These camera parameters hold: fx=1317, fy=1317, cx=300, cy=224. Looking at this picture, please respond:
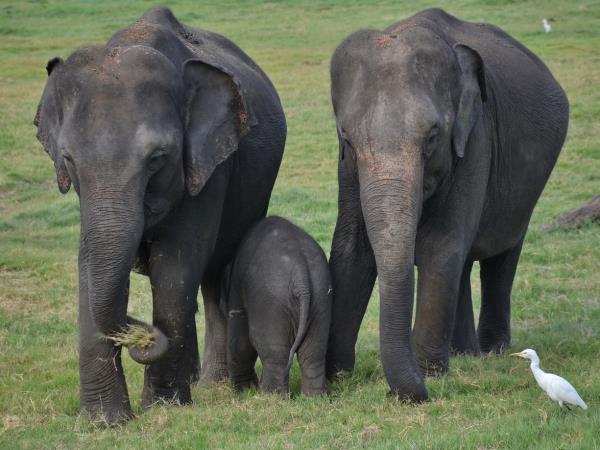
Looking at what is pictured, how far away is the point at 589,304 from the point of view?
11.6 meters

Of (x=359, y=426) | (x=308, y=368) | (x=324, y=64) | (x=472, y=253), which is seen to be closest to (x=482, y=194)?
(x=472, y=253)

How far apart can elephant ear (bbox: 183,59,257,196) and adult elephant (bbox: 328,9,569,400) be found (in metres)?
0.64

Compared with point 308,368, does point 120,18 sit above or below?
below

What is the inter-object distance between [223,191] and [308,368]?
51.3 inches

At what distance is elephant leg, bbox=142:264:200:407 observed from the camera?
8367 millimetres

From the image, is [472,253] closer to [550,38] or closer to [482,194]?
[482,194]

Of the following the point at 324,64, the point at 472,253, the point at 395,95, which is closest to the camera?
the point at 395,95

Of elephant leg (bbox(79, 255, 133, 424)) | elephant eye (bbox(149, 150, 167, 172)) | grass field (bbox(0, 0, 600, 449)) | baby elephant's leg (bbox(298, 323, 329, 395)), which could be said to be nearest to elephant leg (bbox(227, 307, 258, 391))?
grass field (bbox(0, 0, 600, 449))

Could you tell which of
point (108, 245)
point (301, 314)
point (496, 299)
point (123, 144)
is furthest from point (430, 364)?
point (123, 144)

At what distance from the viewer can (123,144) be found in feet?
24.8

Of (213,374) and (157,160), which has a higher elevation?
(157,160)

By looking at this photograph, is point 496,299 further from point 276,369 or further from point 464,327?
point 276,369

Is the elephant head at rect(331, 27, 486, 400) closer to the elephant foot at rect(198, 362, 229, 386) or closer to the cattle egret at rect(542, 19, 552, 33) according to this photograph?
the elephant foot at rect(198, 362, 229, 386)

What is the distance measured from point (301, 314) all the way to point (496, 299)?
2.78 metres
